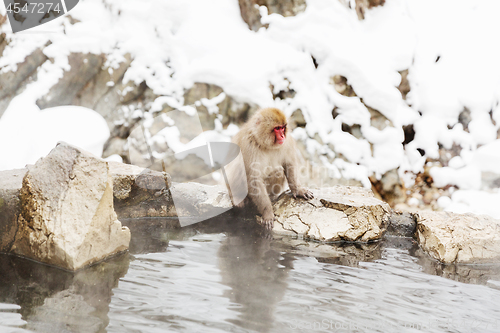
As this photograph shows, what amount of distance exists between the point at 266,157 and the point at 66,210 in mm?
1713

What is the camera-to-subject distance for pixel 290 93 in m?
5.48

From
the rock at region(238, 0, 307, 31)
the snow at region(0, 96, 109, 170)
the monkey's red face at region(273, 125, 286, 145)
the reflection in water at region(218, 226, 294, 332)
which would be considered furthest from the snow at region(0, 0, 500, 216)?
the reflection in water at region(218, 226, 294, 332)

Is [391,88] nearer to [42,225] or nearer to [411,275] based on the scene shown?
[411,275]

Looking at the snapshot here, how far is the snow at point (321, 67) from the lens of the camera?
5113mm

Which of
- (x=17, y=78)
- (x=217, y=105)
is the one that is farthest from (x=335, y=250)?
(x=17, y=78)

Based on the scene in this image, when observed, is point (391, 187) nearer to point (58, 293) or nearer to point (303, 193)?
point (303, 193)

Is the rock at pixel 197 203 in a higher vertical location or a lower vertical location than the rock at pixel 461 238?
lower

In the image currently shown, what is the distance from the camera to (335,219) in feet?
10.9

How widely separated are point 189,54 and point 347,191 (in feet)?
10.5

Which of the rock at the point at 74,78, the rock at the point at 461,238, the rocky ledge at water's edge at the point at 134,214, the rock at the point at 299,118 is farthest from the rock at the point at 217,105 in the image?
the rock at the point at 461,238

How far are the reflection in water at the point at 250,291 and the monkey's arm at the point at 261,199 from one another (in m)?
0.31

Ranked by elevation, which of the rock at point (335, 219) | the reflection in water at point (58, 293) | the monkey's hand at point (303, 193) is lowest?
the rock at point (335, 219)

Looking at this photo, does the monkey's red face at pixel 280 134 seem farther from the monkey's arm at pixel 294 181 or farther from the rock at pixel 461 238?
the rock at pixel 461 238

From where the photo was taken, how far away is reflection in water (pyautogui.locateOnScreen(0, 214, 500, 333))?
5.96ft
